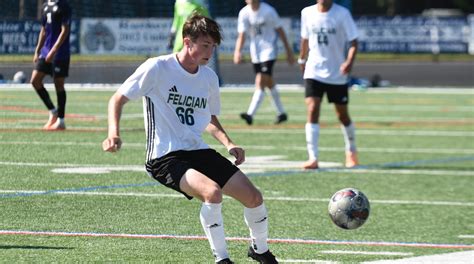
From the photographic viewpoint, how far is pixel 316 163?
15008 mm

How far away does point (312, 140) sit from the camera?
15.1 metres

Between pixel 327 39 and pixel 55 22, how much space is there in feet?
13.8

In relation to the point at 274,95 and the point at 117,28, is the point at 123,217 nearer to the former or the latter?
the point at 274,95

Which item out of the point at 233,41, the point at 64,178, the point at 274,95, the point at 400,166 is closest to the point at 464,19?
the point at 233,41

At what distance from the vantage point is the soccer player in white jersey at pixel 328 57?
1542 centimetres

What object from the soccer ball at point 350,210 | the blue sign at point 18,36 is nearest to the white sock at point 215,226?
the soccer ball at point 350,210

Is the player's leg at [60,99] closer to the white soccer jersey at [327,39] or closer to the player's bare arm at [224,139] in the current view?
the white soccer jersey at [327,39]

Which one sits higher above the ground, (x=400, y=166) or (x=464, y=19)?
(x=400, y=166)

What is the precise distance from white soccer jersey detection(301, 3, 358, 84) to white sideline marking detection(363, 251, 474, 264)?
246 inches

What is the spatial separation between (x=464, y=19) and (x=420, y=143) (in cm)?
2920

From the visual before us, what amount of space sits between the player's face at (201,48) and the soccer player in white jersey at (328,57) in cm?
729

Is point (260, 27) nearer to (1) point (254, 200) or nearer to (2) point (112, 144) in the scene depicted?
(1) point (254, 200)

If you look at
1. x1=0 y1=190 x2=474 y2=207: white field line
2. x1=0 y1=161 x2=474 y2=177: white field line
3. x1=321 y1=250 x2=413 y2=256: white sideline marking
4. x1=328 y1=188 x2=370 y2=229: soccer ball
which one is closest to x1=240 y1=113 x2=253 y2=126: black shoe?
x1=0 y1=161 x2=474 y2=177: white field line

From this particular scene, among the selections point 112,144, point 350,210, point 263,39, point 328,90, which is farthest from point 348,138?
point 112,144
